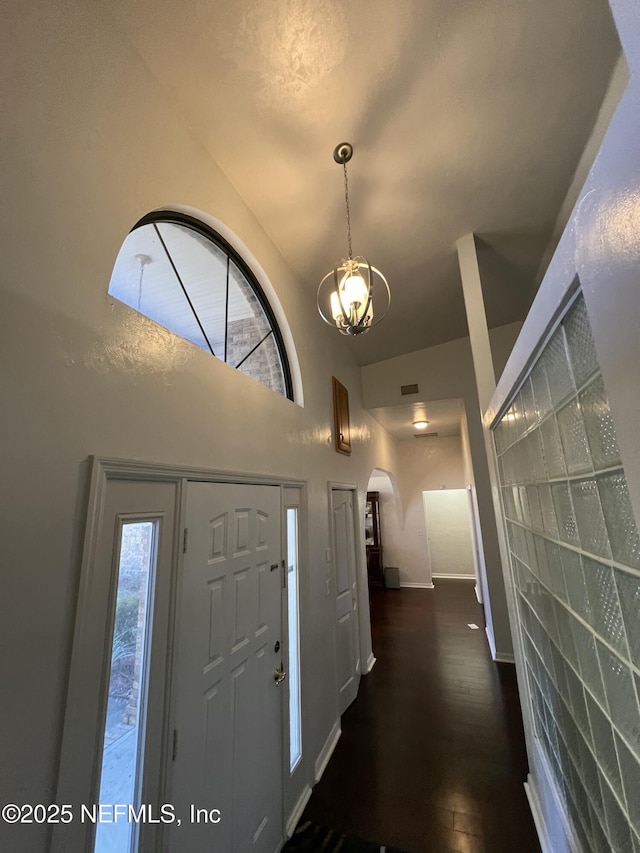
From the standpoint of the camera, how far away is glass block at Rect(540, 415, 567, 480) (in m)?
1.03

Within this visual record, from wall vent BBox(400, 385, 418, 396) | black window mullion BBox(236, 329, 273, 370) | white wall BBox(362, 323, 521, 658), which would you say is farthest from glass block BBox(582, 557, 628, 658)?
wall vent BBox(400, 385, 418, 396)

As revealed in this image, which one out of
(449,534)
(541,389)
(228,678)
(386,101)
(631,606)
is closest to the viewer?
(631,606)

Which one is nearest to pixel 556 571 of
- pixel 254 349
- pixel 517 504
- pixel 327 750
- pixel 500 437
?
pixel 517 504

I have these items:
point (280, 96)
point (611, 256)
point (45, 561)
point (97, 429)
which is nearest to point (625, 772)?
point (611, 256)

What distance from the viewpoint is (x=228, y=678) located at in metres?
1.54

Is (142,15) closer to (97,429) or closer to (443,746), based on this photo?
(97,429)

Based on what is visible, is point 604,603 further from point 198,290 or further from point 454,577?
point 454,577

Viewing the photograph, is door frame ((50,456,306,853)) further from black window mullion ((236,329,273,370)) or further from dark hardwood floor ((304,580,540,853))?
dark hardwood floor ((304,580,540,853))

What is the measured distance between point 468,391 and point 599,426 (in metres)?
3.68

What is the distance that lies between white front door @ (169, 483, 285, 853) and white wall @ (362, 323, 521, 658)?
115 inches

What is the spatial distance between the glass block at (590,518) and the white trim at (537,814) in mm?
1829

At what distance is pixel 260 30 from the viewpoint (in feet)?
4.54

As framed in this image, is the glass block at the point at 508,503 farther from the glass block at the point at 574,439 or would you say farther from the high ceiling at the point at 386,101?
the high ceiling at the point at 386,101

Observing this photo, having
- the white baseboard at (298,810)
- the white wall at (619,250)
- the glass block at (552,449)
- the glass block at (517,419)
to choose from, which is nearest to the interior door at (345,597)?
the white baseboard at (298,810)
